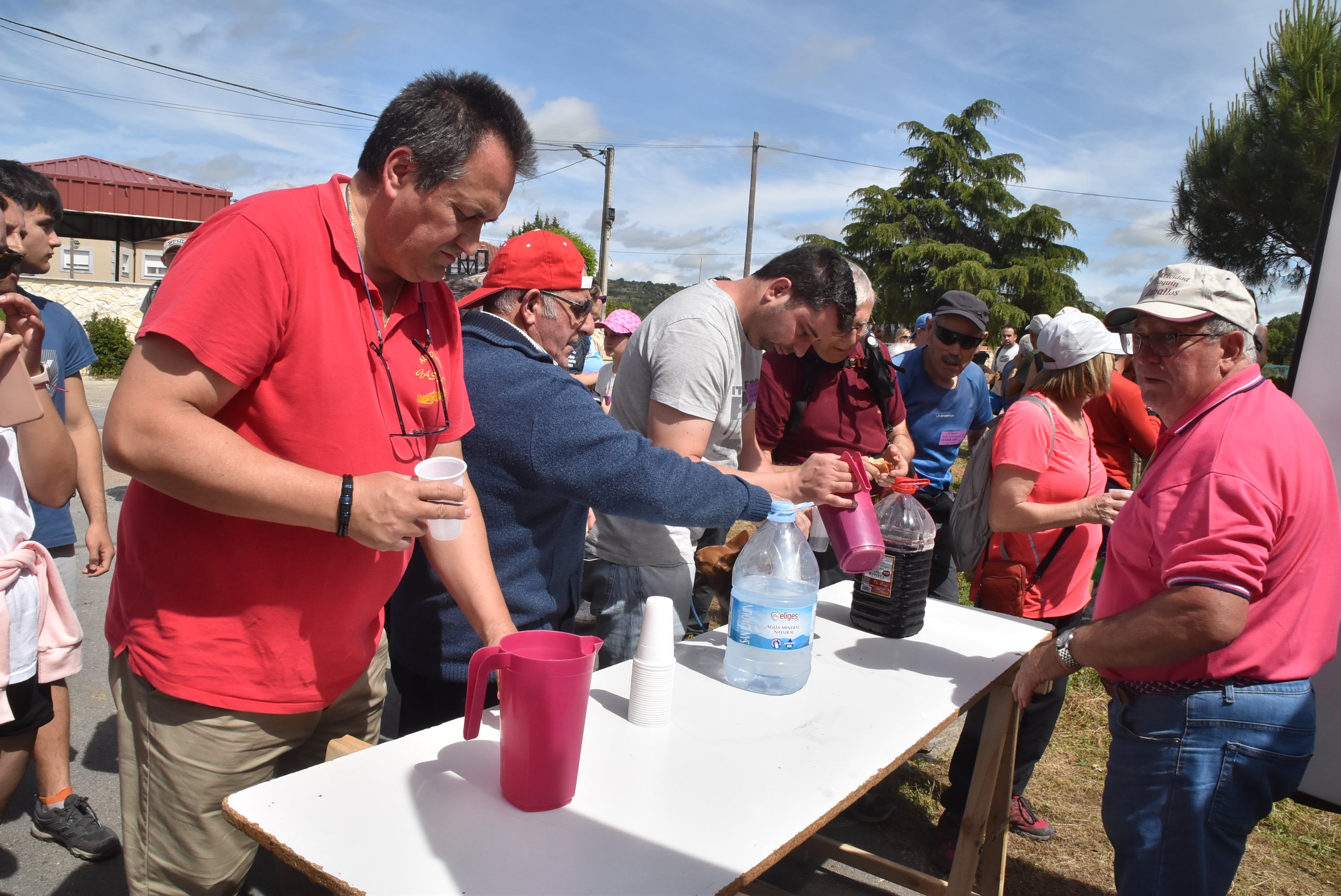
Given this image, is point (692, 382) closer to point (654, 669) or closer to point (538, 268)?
point (538, 268)

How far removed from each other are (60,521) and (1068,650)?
9.70ft

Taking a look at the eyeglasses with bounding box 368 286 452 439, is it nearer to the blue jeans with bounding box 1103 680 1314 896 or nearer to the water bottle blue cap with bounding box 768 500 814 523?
the water bottle blue cap with bounding box 768 500 814 523

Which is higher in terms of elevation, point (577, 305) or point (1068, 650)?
point (577, 305)

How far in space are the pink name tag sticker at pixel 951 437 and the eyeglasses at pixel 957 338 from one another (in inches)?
18.2

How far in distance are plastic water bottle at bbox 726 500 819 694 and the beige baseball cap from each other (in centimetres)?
96

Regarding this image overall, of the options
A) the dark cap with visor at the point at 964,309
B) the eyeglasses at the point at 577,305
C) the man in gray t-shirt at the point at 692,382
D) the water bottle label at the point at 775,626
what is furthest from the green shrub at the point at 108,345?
the water bottle label at the point at 775,626

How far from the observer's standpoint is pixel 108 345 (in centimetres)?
1625

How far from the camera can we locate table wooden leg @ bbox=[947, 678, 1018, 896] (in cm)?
220

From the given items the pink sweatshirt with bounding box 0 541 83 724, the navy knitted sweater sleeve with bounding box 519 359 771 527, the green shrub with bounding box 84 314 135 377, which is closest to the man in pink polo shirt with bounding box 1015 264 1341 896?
the navy knitted sweater sleeve with bounding box 519 359 771 527

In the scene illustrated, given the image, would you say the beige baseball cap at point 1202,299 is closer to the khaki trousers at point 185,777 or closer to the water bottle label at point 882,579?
the water bottle label at point 882,579

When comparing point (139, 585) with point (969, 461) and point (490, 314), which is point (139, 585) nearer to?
point (490, 314)

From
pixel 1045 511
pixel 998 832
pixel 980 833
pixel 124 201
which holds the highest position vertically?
pixel 124 201

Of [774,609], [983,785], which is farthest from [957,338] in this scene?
[774,609]

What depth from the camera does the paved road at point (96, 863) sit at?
97.0 inches
